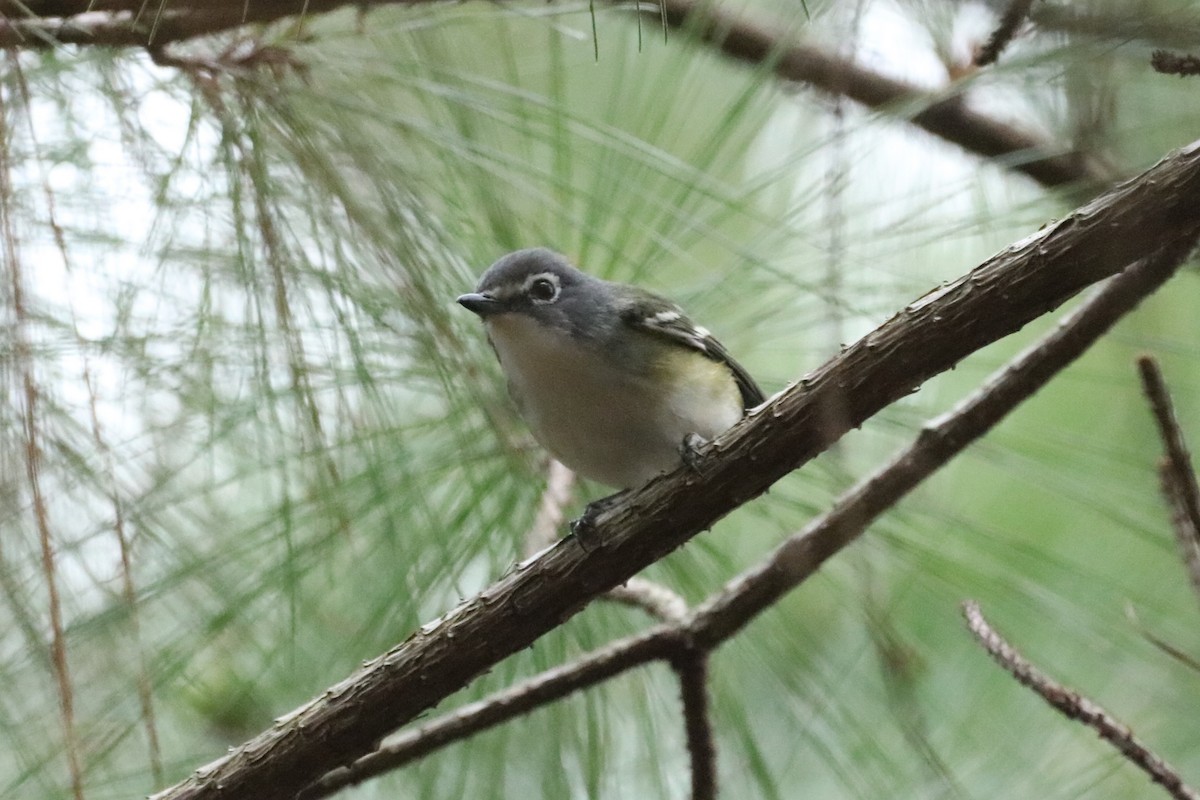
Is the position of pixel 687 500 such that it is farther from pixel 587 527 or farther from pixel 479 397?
pixel 479 397

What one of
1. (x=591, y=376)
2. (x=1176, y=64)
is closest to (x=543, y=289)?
(x=591, y=376)

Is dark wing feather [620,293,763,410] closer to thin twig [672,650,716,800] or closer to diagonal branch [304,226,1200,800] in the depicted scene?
diagonal branch [304,226,1200,800]

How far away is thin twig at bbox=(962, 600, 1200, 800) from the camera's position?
153cm

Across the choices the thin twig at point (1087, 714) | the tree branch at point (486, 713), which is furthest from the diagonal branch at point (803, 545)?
the thin twig at point (1087, 714)

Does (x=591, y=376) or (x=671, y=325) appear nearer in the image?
(x=591, y=376)

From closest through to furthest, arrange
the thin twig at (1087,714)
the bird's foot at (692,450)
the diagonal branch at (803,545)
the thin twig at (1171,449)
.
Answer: the thin twig at (1171,449)
the thin twig at (1087,714)
the bird's foot at (692,450)
the diagonal branch at (803,545)

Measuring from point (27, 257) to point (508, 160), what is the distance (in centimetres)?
72

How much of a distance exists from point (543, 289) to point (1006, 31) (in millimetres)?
884

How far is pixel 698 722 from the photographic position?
6.48ft

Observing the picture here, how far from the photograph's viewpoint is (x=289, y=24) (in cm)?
181

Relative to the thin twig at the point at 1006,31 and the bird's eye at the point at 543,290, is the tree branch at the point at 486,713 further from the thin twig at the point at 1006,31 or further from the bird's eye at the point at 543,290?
the thin twig at the point at 1006,31

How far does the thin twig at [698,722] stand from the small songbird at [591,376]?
1.11ft

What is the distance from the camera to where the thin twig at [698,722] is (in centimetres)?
196

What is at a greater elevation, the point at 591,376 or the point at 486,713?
the point at 591,376
